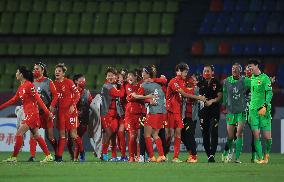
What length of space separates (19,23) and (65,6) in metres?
2.09

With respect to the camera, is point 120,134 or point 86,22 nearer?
point 120,134

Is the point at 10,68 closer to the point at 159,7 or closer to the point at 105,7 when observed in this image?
the point at 105,7

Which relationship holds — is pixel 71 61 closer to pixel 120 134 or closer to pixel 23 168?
pixel 120 134

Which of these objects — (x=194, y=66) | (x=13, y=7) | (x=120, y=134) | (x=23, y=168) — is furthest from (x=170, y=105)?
(x=13, y=7)

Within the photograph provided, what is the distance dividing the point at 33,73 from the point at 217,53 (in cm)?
1572

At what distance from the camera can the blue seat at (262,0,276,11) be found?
110 ft

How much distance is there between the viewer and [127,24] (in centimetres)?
3388

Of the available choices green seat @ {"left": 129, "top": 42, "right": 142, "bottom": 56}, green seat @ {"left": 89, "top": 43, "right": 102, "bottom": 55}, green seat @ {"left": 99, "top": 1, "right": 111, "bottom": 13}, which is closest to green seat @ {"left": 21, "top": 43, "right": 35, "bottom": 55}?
green seat @ {"left": 89, "top": 43, "right": 102, "bottom": 55}

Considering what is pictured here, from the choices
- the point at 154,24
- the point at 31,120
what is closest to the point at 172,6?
the point at 154,24

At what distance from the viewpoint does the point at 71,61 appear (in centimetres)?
3381

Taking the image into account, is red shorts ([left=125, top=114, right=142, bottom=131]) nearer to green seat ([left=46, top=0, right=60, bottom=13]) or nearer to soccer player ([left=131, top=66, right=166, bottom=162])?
soccer player ([left=131, top=66, right=166, bottom=162])

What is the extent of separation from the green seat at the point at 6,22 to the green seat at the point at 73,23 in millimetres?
2312

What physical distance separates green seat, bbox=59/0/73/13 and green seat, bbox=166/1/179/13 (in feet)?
13.2

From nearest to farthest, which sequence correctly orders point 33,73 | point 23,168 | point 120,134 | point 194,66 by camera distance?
point 23,168 → point 33,73 → point 120,134 → point 194,66
